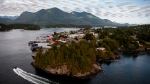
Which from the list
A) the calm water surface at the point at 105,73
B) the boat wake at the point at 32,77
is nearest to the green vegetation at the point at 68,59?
the calm water surface at the point at 105,73

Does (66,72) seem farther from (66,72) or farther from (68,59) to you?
(68,59)

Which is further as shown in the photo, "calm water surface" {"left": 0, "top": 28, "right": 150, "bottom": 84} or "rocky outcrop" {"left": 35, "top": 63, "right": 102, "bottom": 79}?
"rocky outcrop" {"left": 35, "top": 63, "right": 102, "bottom": 79}

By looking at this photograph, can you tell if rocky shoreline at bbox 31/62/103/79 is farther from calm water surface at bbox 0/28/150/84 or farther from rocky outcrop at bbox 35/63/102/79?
calm water surface at bbox 0/28/150/84

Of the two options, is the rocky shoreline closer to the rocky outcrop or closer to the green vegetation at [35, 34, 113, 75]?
the rocky outcrop

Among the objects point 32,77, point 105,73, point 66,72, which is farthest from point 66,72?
point 105,73

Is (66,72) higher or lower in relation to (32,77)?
higher

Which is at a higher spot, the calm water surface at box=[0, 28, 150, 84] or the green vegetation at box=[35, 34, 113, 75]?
the green vegetation at box=[35, 34, 113, 75]

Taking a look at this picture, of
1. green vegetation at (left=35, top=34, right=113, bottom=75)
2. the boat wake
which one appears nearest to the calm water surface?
the boat wake

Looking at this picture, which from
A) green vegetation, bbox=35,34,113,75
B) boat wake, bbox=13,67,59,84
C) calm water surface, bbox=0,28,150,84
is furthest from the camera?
green vegetation, bbox=35,34,113,75

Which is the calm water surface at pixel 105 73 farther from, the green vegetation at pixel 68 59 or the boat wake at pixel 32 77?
the green vegetation at pixel 68 59

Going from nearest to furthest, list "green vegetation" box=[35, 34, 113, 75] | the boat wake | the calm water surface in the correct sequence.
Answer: the boat wake
the calm water surface
"green vegetation" box=[35, 34, 113, 75]

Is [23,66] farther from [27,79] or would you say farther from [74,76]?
[74,76]
